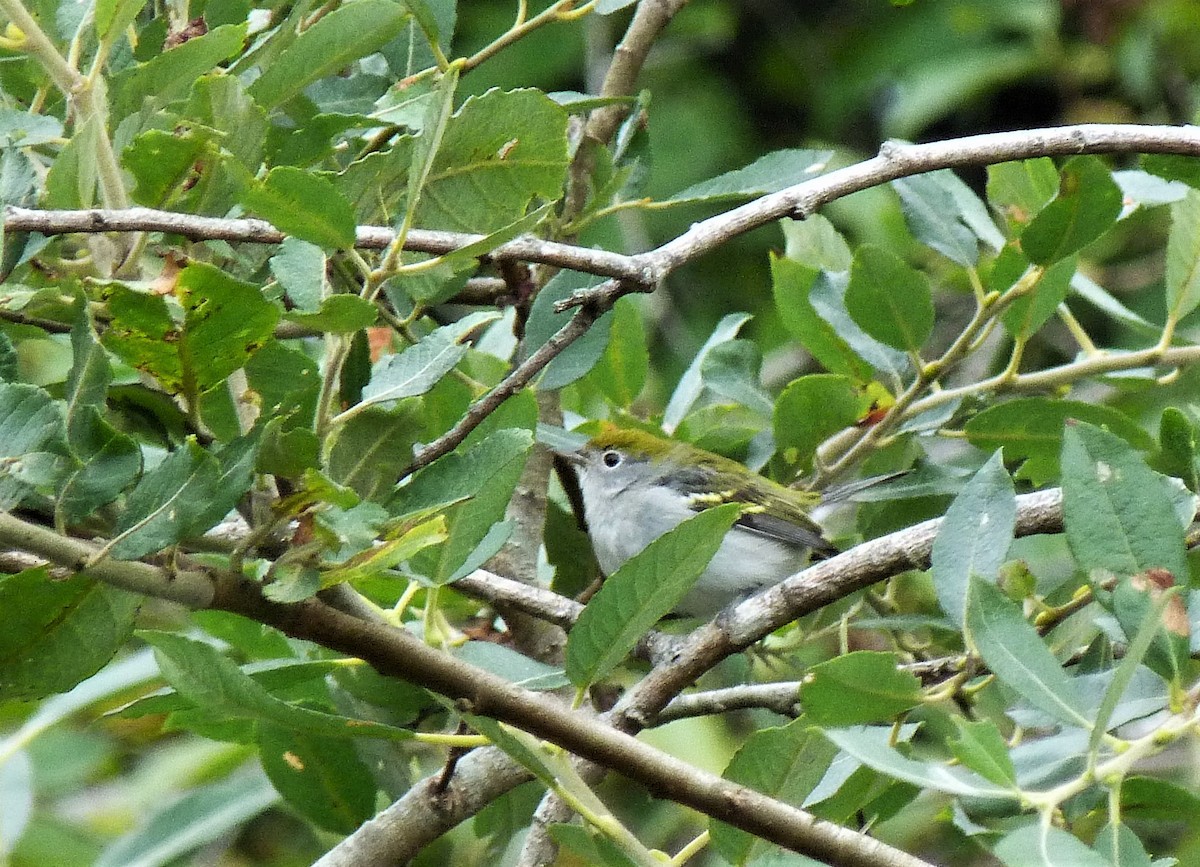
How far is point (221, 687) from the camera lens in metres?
1.33

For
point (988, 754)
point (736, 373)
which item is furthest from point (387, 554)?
point (736, 373)

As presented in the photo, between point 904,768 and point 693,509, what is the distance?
2414 millimetres

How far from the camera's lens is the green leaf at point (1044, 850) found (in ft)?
3.85

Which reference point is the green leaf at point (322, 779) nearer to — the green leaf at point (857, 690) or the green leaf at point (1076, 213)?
the green leaf at point (857, 690)

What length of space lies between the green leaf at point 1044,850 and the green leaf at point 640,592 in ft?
1.25

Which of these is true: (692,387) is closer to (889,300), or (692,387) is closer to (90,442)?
(889,300)

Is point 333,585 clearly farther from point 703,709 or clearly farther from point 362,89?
point 362,89

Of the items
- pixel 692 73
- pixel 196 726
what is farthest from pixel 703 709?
pixel 692 73

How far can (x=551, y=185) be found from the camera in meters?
1.59

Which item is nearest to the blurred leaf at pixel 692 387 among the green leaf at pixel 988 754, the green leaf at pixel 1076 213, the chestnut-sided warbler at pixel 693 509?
the chestnut-sided warbler at pixel 693 509

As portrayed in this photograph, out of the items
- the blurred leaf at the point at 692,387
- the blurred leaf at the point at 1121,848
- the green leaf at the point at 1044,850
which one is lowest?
the blurred leaf at the point at 692,387

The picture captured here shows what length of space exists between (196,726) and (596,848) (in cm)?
79

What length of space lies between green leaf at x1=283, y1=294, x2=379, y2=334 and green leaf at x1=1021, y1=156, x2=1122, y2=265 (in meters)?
0.98

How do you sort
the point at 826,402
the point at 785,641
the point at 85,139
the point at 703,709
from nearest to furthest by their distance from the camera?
the point at 85,139, the point at 703,709, the point at 826,402, the point at 785,641
